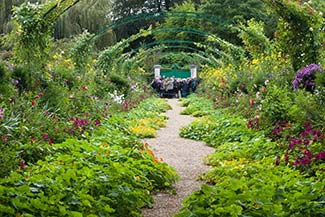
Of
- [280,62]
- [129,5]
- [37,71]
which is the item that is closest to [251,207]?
[37,71]

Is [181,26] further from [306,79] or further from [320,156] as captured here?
[320,156]

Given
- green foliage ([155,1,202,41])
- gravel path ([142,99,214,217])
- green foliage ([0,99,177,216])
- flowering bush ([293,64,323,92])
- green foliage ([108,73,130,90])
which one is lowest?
gravel path ([142,99,214,217])

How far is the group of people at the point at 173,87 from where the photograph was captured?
91.7 feet

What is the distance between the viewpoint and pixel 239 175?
5.69 m

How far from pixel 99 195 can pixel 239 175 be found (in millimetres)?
1887

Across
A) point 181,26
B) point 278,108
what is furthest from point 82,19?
point 278,108

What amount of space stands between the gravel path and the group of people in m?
15.2

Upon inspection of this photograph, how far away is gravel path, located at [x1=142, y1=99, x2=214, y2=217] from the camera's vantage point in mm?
4982

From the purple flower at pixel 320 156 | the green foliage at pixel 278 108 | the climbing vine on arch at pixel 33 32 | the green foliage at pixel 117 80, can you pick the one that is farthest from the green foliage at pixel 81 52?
the purple flower at pixel 320 156

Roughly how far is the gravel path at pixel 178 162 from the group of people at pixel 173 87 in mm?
15244

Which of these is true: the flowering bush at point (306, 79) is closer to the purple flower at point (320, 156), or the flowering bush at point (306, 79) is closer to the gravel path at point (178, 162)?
the gravel path at point (178, 162)

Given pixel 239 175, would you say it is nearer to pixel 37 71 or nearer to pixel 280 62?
pixel 37 71

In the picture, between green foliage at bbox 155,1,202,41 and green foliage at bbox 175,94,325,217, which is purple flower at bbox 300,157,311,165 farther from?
green foliage at bbox 155,1,202,41

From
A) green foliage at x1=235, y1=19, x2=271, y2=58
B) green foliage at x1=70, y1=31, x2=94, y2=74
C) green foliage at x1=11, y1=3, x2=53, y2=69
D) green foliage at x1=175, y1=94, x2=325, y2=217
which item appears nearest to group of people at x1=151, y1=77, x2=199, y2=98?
green foliage at x1=235, y1=19, x2=271, y2=58
